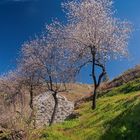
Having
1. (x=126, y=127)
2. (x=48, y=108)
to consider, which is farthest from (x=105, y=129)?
(x=48, y=108)

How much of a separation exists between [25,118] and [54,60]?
29701 mm

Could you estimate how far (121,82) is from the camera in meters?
66.2

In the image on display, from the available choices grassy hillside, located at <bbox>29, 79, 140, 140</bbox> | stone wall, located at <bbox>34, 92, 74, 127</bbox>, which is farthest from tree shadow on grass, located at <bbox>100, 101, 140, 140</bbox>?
stone wall, located at <bbox>34, 92, 74, 127</bbox>

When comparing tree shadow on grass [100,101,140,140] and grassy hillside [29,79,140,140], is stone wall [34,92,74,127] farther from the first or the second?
tree shadow on grass [100,101,140,140]

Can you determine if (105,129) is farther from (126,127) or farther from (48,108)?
(48,108)

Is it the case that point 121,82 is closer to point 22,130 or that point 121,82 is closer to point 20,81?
point 20,81

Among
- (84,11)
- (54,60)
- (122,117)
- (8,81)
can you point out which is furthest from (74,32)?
(122,117)

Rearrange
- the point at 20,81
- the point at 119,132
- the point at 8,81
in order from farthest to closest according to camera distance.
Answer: the point at 8,81, the point at 20,81, the point at 119,132

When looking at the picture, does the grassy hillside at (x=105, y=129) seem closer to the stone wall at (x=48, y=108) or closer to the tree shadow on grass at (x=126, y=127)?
the tree shadow on grass at (x=126, y=127)

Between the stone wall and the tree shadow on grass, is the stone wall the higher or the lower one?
the higher one

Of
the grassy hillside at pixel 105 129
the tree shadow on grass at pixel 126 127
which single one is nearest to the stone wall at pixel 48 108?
the grassy hillside at pixel 105 129

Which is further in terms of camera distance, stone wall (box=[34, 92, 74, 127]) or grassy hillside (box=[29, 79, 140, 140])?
stone wall (box=[34, 92, 74, 127])

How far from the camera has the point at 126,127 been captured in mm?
26047

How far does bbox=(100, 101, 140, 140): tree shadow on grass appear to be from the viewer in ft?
81.4
